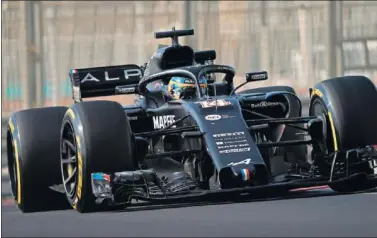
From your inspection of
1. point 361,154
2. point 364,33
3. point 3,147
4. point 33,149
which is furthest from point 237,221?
point 364,33

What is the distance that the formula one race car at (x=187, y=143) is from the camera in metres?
10.5

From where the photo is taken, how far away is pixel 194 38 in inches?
762

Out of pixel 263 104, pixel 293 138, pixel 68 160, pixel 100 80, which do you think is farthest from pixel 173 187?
pixel 100 80

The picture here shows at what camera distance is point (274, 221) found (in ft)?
32.1

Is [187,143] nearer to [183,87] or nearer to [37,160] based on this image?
[183,87]

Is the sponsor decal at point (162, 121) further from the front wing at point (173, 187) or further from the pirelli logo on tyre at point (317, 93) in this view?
the pirelli logo on tyre at point (317, 93)

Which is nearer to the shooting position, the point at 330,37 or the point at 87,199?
the point at 87,199

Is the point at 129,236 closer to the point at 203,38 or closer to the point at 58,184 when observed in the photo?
the point at 58,184

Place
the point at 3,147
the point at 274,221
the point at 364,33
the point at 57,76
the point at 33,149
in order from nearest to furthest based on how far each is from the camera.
Result: 1. the point at 274,221
2. the point at 33,149
3. the point at 3,147
4. the point at 57,76
5. the point at 364,33

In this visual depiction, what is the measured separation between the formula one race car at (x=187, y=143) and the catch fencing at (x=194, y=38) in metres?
6.17

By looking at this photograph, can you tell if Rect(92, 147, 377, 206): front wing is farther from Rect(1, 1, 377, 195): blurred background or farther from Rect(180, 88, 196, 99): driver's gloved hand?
Rect(1, 1, 377, 195): blurred background

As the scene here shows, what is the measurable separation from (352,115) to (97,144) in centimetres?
254

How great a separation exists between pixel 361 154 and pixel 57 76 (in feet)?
30.9

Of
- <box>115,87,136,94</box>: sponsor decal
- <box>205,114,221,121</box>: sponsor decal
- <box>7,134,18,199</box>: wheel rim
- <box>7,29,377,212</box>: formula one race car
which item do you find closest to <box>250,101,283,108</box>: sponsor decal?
<box>7,29,377,212</box>: formula one race car
